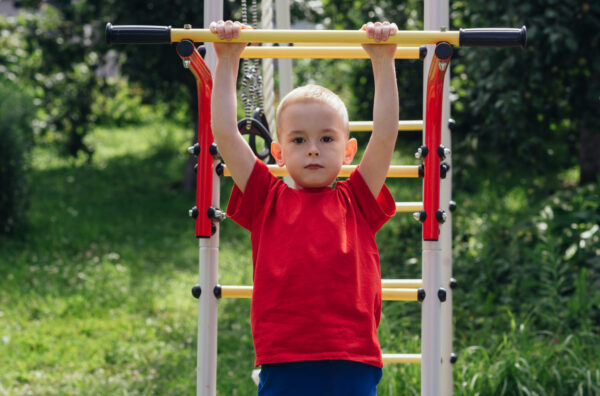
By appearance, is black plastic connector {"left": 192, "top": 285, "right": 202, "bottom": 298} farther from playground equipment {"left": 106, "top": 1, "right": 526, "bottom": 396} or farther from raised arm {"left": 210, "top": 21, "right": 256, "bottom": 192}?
raised arm {"left": 210, "top": 21, "right": 256, "bottom": 192}

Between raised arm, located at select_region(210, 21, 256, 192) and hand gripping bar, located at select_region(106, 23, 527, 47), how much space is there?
1.4 inches

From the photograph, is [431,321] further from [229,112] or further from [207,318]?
[229,112]

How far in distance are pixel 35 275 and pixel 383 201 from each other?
156 inches

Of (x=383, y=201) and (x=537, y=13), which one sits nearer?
(x=383, y=201)

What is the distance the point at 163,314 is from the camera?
16.0ft

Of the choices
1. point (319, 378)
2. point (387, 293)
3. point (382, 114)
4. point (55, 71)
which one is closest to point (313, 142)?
point (382, 114)

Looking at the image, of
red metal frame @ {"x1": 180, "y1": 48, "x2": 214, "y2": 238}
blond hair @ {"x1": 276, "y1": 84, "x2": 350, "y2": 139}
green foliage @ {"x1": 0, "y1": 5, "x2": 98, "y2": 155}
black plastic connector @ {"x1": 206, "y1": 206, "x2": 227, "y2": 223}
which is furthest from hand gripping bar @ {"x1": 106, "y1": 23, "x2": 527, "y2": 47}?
green foliage @ {"x1": 0, "y1": 5, "x2": 98, "y2": 155}

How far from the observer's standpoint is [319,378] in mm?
1882

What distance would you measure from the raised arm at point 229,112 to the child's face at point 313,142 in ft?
0.38

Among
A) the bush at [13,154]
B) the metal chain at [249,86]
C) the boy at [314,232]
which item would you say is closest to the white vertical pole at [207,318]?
the metal chain at [249,86]

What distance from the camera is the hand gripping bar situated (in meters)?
1.98

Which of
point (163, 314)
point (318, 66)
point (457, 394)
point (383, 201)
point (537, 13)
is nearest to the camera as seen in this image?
point (383, 201)

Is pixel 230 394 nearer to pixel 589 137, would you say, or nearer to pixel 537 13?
pixel 537 13

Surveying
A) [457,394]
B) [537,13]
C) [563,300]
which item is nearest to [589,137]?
[537,13]
